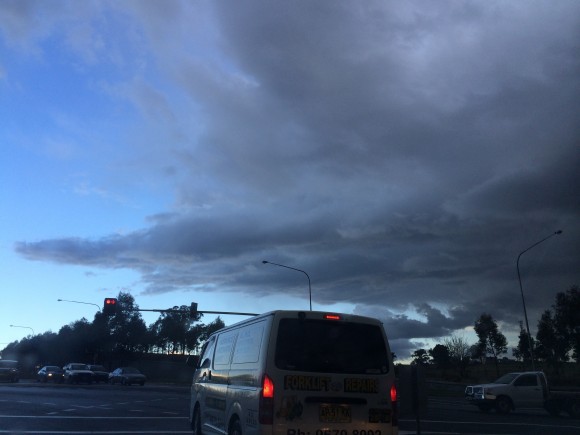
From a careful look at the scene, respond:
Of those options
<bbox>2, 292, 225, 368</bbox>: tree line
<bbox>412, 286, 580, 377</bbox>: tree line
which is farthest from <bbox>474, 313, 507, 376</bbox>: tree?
<bbox>2, 292, 225, 368</bbox>: tree line

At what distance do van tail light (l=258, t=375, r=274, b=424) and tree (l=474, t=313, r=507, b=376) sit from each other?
237ft

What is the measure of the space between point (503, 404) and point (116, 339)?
8312 cm

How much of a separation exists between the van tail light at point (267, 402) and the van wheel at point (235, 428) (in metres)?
1.17

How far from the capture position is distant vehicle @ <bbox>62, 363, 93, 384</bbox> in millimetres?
49031

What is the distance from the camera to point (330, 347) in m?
8.59

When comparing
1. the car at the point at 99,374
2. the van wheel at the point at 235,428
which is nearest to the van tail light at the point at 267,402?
the van wheel at the point at 235,428

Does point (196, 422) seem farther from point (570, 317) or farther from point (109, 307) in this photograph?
point (570, 317)

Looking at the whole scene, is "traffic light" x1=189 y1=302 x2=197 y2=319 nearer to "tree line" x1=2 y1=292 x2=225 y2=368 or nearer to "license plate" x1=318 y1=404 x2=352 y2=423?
"license plate" x1=318 y1=404 x2=352 y2=423

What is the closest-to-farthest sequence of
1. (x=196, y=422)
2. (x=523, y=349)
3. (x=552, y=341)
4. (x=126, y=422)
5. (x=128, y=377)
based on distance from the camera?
1. (x=196, y=422)
2. (x=126, y=422)
3. (x=128, y=377)
4. (x=552, y=341)
5. (x=523, y=349)

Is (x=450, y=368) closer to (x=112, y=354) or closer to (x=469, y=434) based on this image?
(x=112, y=354)

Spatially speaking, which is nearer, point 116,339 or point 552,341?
point 552,341

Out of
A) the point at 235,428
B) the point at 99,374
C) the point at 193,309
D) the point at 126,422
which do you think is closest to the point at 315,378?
the point at 235,428

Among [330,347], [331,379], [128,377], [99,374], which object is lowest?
[331,379]

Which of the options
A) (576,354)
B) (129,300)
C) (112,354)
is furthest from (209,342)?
(129,300)
